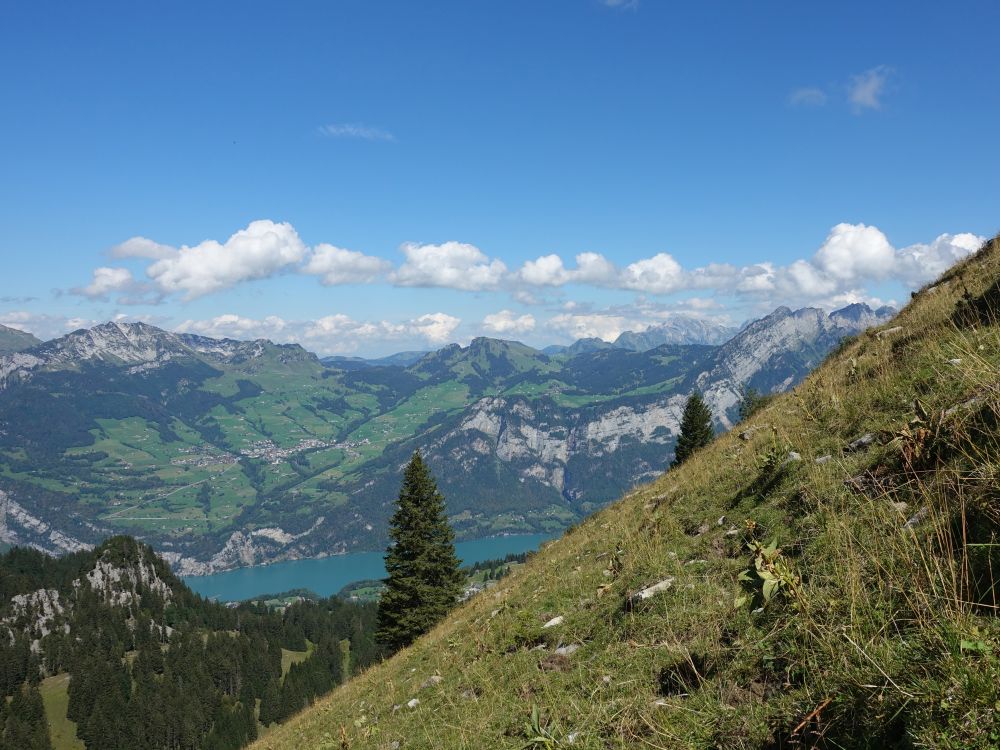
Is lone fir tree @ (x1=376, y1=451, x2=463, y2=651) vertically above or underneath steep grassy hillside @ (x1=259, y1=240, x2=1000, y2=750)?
underneath

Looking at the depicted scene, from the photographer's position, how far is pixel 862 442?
898 centimetres

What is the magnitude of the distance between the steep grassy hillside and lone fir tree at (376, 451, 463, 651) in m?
26.9

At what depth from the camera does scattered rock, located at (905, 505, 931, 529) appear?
588 centimetres

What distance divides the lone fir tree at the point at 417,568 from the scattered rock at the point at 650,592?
32877 millimetres

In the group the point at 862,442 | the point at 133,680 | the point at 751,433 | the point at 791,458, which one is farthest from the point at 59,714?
the point at 862,442

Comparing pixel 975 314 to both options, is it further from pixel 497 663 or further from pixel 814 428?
pixel 497 663

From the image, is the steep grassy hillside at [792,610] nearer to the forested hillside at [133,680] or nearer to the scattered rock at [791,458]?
the scattered rock at [791,458]

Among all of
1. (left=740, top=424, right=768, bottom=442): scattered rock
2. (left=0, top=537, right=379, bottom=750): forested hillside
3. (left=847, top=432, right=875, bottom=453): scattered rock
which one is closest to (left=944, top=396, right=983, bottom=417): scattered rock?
(left=847, top=432, right=875, bottom=453): scattered rock

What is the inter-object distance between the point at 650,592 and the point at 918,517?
380cm

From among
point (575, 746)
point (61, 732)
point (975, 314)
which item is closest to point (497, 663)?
point (575, 746)

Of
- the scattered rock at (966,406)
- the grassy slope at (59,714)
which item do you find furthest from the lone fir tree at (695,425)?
the grassy slope at (59,714)

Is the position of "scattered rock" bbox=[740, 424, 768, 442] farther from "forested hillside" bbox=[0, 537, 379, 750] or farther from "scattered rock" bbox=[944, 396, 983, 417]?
"forested hillside" bbox=[0, 537, 379, 750]

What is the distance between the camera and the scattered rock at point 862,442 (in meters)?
8.84

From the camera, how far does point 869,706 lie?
3578 millimetres
